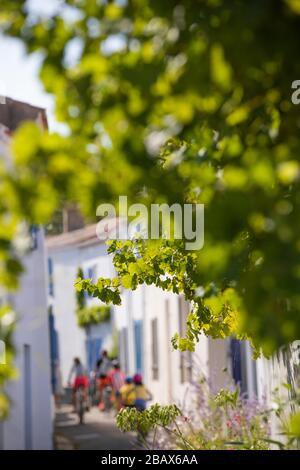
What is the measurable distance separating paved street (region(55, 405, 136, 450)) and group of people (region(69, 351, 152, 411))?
55 cm

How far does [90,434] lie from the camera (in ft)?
67.6

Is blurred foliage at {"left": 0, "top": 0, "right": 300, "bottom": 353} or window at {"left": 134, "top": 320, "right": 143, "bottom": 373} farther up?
window at {"left": 134, "top": 320, "right": 143, "bottom": 373}

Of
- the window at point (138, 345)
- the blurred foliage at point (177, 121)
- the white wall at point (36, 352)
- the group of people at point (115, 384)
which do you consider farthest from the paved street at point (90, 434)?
the blurred foliage at point (177, 121)

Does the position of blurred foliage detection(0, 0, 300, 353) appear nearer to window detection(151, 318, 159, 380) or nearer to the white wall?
the white wall

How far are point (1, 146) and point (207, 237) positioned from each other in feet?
41.4

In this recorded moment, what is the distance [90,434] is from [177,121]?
60.3 feet

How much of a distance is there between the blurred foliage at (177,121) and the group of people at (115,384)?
966 cm

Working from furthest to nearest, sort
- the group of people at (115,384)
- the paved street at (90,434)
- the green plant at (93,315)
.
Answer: the green plant at (93,315) < the paved street at (90,434) < the group of people at (115,384)

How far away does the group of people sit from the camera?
16922 millimetres

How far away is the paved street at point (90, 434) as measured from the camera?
18.0 metres

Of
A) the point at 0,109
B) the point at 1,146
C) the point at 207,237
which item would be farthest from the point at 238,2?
the point at 1,146

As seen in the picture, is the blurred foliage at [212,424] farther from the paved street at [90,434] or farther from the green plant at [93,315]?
the green plant at [93,315]

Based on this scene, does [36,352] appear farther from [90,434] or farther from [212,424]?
[212,424]

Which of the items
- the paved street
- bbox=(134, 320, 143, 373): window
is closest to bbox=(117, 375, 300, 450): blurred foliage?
the paved street
